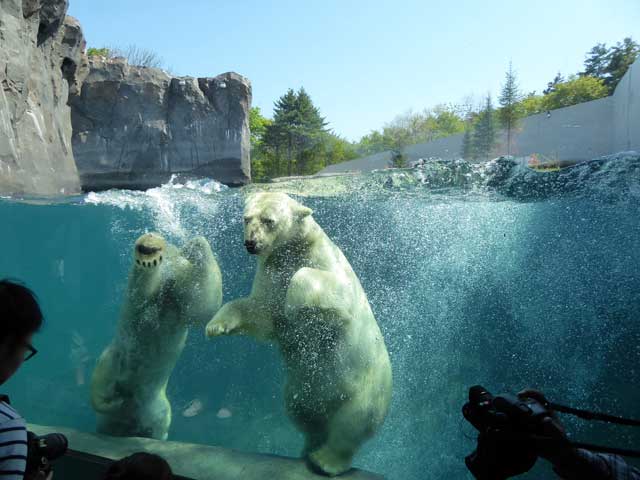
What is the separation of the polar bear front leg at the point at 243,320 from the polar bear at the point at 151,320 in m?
0.81

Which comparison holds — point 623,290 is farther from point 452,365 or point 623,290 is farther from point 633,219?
point 452,365

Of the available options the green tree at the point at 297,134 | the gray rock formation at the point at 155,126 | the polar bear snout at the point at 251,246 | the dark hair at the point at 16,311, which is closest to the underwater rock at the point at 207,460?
the polar bear snout at the point at 251,246

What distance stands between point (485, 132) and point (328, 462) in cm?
493

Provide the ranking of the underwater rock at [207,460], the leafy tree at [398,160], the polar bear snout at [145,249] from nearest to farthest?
the underwater rock at [207,460]
the polar bear snout at [145,249]
the leafy tree at [398,160]

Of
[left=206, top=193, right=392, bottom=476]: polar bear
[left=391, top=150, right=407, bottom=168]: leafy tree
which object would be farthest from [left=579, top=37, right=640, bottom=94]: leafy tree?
[left=206, top=193, right=392, bottom=476]: polar bear

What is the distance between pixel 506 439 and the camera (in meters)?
0.96

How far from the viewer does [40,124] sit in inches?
347

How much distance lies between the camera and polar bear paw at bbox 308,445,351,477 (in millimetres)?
3016

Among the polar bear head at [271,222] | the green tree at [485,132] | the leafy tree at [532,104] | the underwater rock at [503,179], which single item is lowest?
the polar bear head at [271,222]

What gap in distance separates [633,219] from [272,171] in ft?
23.0

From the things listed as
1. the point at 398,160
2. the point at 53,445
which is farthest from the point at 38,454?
the point at 398,160

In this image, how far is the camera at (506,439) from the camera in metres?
0.97

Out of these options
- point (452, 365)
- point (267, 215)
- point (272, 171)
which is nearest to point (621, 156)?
point (452, 365)

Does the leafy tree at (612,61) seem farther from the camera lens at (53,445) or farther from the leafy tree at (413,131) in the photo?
the camera lens at (53,445)
